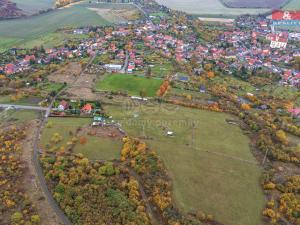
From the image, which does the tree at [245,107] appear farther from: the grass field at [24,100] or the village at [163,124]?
the grass field at [24,100]

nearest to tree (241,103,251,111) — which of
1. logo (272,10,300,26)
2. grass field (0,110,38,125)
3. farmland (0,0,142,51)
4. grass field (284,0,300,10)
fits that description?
grass field (0,110,38,125)

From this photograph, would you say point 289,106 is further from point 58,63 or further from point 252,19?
point 252,19

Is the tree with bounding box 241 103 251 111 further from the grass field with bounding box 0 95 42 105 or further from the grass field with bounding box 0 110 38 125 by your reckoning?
the grass field with bounding box 0 95 42 105

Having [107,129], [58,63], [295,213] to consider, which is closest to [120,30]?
[58,63]

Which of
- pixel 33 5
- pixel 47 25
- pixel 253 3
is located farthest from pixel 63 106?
pixel 253 3

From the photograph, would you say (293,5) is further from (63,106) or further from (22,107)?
(22,107)

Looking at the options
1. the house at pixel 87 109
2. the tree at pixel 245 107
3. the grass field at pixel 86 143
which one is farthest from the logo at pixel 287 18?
the grass field at pixel 86 143

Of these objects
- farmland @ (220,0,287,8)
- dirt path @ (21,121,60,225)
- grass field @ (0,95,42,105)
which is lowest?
dirt path @ (21,121,60,225)
